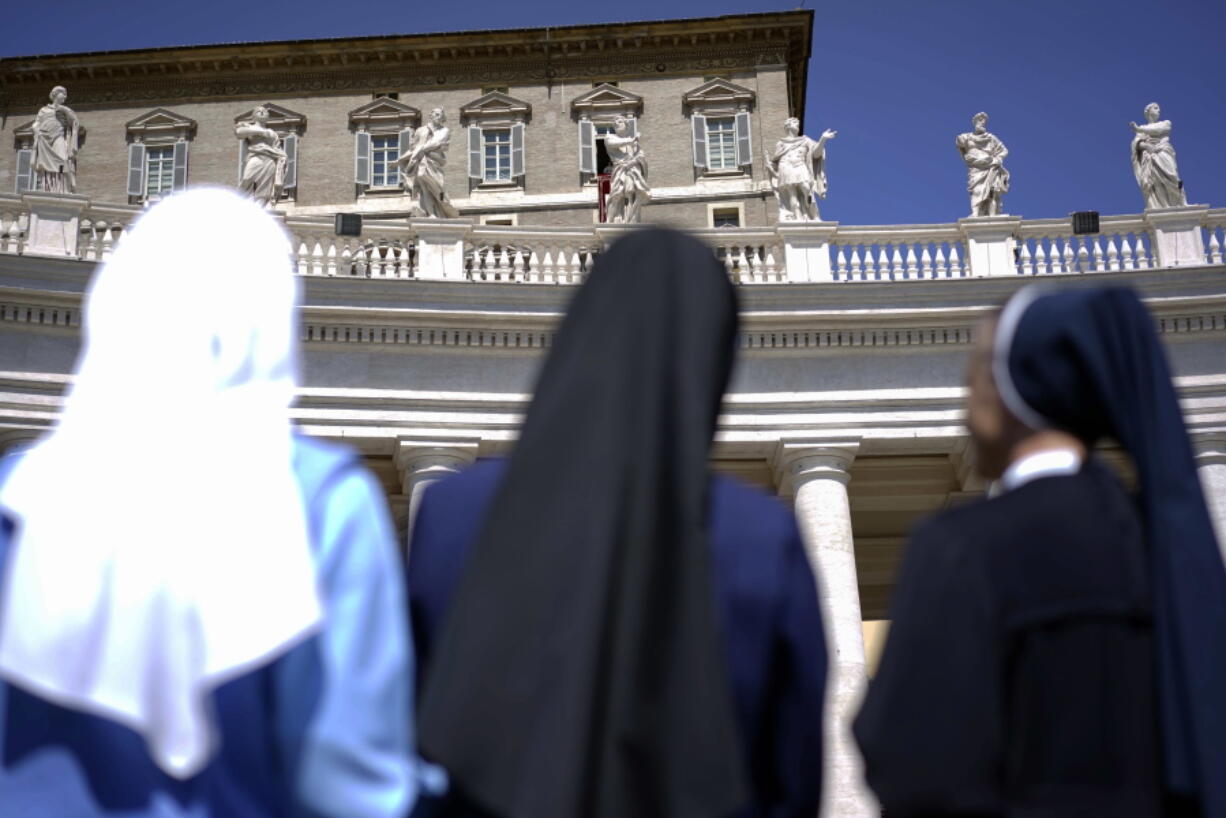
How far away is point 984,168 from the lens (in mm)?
31062

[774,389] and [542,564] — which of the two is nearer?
[542,564]

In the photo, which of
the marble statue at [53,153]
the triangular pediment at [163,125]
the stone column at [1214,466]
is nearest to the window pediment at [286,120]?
the triangular pediment at [163,125]

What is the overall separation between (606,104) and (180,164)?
14.7 metres

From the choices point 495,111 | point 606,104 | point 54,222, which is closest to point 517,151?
point 495,111

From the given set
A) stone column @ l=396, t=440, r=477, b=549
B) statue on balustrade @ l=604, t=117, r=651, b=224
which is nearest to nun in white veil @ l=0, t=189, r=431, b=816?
stone column @ l=396, t=440, r=477, b=549

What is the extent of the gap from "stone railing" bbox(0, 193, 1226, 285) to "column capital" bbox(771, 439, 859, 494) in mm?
2972

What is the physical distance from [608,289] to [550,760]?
4.57 feet

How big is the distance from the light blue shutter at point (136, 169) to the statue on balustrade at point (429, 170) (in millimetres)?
26392

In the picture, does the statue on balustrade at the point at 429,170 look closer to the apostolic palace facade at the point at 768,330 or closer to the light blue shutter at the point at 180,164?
the apostolic palace facade at the point at 768,330

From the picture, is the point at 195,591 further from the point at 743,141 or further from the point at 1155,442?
the point at 743,141

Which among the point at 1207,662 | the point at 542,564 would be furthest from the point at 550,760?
the point at 1207,662

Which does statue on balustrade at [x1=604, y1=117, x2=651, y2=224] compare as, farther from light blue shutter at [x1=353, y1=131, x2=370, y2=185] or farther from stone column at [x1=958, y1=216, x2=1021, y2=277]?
light blue shutter at [x1=353, y1=131, x2=370, y2=185]

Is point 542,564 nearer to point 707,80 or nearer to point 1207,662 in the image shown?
point 1207,662

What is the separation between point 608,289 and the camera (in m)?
4.79
